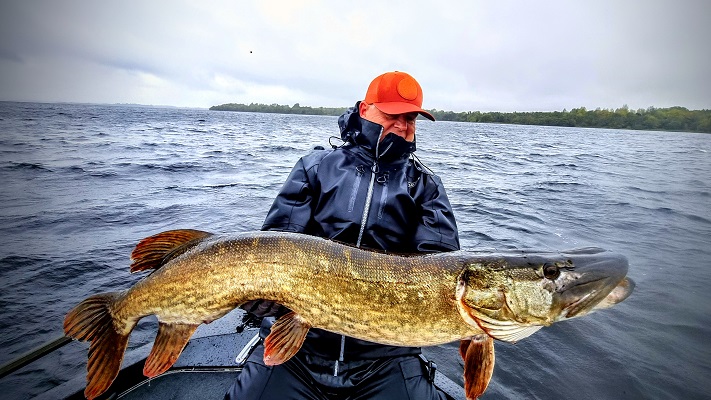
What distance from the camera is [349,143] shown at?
109 inches

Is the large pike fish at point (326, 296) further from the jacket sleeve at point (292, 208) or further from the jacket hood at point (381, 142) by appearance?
the jacket hood at point (381, 142)

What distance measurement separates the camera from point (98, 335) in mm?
1930

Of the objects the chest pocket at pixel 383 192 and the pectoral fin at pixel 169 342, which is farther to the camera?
the chest pocket at pixel 383 192

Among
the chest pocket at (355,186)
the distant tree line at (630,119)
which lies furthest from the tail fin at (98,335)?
the distant tree line at (630,119)

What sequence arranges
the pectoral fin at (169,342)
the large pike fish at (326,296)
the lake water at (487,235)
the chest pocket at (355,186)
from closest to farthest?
the large pike fish at (326,296) → the pectoral fin at (169,342) → the chest pocket at (355,186) → the lake water at (487,235)

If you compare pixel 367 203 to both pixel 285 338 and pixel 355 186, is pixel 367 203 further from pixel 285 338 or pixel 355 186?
pixel 285 338

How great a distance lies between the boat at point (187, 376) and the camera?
2.27m

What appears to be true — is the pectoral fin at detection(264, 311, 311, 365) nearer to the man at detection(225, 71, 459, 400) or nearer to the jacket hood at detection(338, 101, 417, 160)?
the man at detection(225, 71, 459, 400)

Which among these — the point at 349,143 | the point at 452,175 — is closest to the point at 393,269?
the point at 349,143

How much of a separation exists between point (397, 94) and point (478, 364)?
5.78 ft

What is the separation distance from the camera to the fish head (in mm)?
1698

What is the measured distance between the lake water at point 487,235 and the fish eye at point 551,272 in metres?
2.41

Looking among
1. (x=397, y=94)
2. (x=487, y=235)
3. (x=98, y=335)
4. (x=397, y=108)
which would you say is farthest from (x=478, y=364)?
(x=487, y=235)

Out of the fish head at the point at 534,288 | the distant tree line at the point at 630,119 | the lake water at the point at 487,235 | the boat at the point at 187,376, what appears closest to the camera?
the fish head at the point at 534,288
